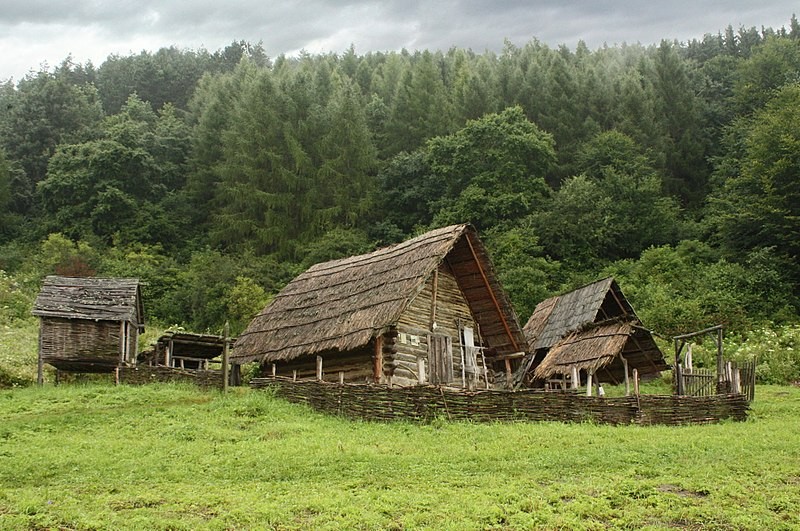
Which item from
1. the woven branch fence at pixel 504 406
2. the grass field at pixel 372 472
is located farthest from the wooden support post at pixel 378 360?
the grass field at pixel 372 472

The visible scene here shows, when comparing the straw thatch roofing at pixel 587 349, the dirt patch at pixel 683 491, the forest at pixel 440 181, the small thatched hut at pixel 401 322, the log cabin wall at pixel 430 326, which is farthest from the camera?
the forest at pixel 440 181

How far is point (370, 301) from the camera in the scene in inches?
986

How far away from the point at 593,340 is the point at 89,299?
693 inches

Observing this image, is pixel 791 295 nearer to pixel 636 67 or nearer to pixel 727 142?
pixel 727 142

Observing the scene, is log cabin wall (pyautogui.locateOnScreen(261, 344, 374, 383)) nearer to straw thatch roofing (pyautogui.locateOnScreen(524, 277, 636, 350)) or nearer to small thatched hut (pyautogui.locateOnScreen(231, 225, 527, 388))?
small thatched hut (pyautogui.locateOnScreen(231, 225, 527, 388))

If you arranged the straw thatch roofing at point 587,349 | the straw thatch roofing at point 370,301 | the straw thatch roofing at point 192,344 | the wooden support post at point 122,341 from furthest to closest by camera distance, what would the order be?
the straw thatch roofing at point 192,344
the wooden support post at point 122,341
the straw thatch roofing at point 587,349
the straw thatch roofing at point 370,301

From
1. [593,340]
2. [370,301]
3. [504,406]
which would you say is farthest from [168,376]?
[593,340]

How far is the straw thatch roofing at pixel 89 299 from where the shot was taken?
29.7m

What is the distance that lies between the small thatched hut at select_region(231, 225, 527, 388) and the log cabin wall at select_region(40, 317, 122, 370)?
5310 millimetres

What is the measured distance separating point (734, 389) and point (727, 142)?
36.7m

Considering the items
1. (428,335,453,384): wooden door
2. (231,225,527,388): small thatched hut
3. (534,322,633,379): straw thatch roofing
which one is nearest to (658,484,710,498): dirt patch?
(231,225,527,388): small thatched hut

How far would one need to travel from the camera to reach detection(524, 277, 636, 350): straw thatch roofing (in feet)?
96.1

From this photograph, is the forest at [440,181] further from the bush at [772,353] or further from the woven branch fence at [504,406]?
the woven branch fence at [504,406]

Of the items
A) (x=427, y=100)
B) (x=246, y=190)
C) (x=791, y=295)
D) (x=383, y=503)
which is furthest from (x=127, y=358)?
(x=427, y=100)
